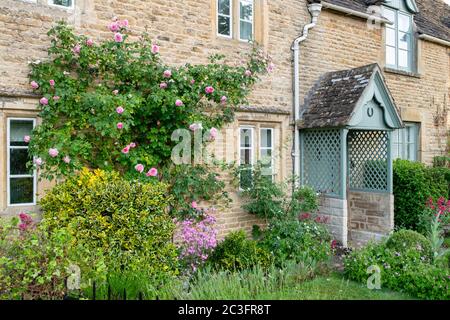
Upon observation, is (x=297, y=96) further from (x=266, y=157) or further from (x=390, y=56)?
(x=390, y=56)

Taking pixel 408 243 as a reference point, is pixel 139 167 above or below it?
above

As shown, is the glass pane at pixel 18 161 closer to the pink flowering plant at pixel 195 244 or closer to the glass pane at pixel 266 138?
the pink flowering plant at pixel 195 244

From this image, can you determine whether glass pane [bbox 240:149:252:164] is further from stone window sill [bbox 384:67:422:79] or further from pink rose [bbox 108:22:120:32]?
stone window sill [bbox 384:67:422:79]

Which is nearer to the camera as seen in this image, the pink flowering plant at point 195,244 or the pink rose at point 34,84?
the pink rose at point 34,84

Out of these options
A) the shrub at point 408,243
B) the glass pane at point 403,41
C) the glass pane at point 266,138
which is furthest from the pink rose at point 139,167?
the glass pane at point 403,41

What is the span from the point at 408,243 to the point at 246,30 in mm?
5624

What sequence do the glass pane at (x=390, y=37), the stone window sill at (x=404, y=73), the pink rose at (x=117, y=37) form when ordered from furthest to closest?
the glass pane at (x=390, y=37) → the stone window sill at (x=404, y=73) → the pink rose at (x=117, y=37)

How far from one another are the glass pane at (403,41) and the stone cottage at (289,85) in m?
0.24

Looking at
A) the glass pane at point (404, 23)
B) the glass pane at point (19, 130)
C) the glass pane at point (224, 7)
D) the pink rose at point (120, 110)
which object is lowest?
the glass pane at point (19, 130)

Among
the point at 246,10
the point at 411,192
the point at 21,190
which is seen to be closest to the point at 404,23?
the point at 411,192

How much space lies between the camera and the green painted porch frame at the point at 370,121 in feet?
30.5

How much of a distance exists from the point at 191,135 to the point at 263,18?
11.5ft

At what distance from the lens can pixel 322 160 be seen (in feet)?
33.1
